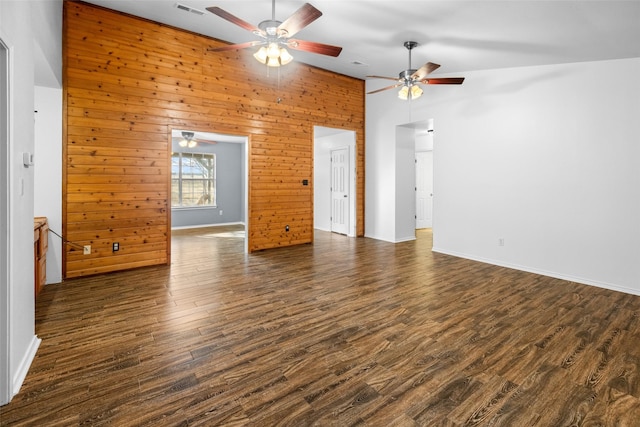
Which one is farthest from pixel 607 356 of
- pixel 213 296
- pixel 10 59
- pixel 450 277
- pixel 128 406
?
pixel 10 59

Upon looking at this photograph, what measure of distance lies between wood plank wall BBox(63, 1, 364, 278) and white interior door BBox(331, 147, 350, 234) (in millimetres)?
1809

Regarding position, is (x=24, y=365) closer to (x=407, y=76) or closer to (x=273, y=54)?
(x=273, y=54)

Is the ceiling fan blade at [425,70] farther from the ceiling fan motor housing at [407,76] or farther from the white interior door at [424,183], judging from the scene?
the white interior door at [424,183]

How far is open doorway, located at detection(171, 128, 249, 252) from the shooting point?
9.17 m

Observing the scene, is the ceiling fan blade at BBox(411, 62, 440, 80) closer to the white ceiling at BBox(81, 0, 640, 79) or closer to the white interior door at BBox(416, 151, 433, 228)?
the white ceiling at BBox(81, 0, 640, 79)

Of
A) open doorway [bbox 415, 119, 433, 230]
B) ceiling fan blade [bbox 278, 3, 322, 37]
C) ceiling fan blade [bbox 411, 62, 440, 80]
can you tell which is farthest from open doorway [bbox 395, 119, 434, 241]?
ceiling fan blade [bbox 278, 3, 322, 37]

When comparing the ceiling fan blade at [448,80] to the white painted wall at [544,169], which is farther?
the ceiling fan blade at [448,80]

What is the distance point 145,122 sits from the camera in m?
4.81

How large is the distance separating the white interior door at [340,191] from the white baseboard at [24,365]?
19.9 ft

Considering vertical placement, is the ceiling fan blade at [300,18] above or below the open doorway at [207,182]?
above

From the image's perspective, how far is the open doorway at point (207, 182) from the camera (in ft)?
30.1

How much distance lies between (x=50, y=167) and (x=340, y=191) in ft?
18.0

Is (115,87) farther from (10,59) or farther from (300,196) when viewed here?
(300,196)

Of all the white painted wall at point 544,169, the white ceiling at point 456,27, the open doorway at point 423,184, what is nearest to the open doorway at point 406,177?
the white painted wall at point 544,169
